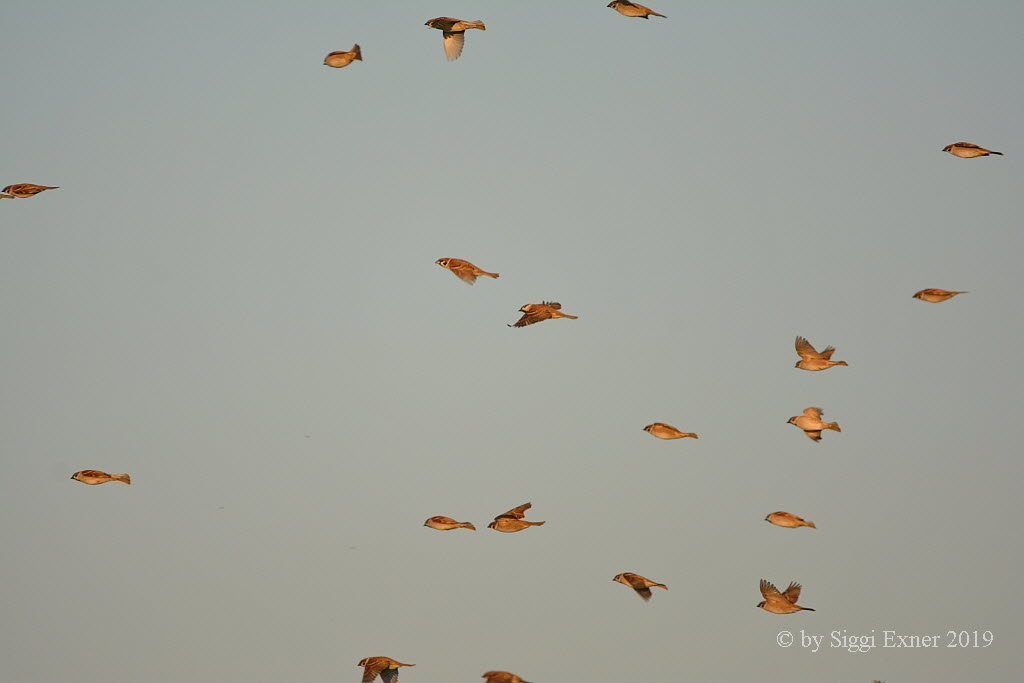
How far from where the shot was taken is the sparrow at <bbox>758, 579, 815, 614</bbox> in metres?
44.7

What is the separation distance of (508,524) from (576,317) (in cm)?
573

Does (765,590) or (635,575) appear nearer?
(635,575)

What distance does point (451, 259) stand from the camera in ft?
135

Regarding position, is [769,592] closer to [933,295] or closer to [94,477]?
[933,295]

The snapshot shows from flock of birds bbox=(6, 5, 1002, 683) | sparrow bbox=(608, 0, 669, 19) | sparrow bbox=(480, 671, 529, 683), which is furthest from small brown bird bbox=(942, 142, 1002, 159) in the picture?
sparrow bbox=(480, 671, 529, 683)

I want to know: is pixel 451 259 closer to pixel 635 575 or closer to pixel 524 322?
pixel 524 322

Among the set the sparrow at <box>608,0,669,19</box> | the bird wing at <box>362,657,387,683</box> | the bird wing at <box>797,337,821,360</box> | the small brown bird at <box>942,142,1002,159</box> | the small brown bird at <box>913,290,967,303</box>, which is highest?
the sparrow at <box>608,0,669,19</box>

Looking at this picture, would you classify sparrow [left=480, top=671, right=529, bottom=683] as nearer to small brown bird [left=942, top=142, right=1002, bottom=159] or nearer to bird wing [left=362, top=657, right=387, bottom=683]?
bird wing [left=362, top=657, right=387, bottom=683]

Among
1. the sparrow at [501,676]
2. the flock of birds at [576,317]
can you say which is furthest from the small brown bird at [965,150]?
the sparrow at [501,676]

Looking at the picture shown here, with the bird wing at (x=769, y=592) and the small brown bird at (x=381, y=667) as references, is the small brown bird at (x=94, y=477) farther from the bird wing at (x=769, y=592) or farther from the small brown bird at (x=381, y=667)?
the bird wing at (x=769, y=592)

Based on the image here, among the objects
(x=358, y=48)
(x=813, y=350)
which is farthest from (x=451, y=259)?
(x=813, y=350)

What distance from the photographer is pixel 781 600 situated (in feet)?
147

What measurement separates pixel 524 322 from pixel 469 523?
6167 mm

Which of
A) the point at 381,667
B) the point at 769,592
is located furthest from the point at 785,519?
the point at 381,667
